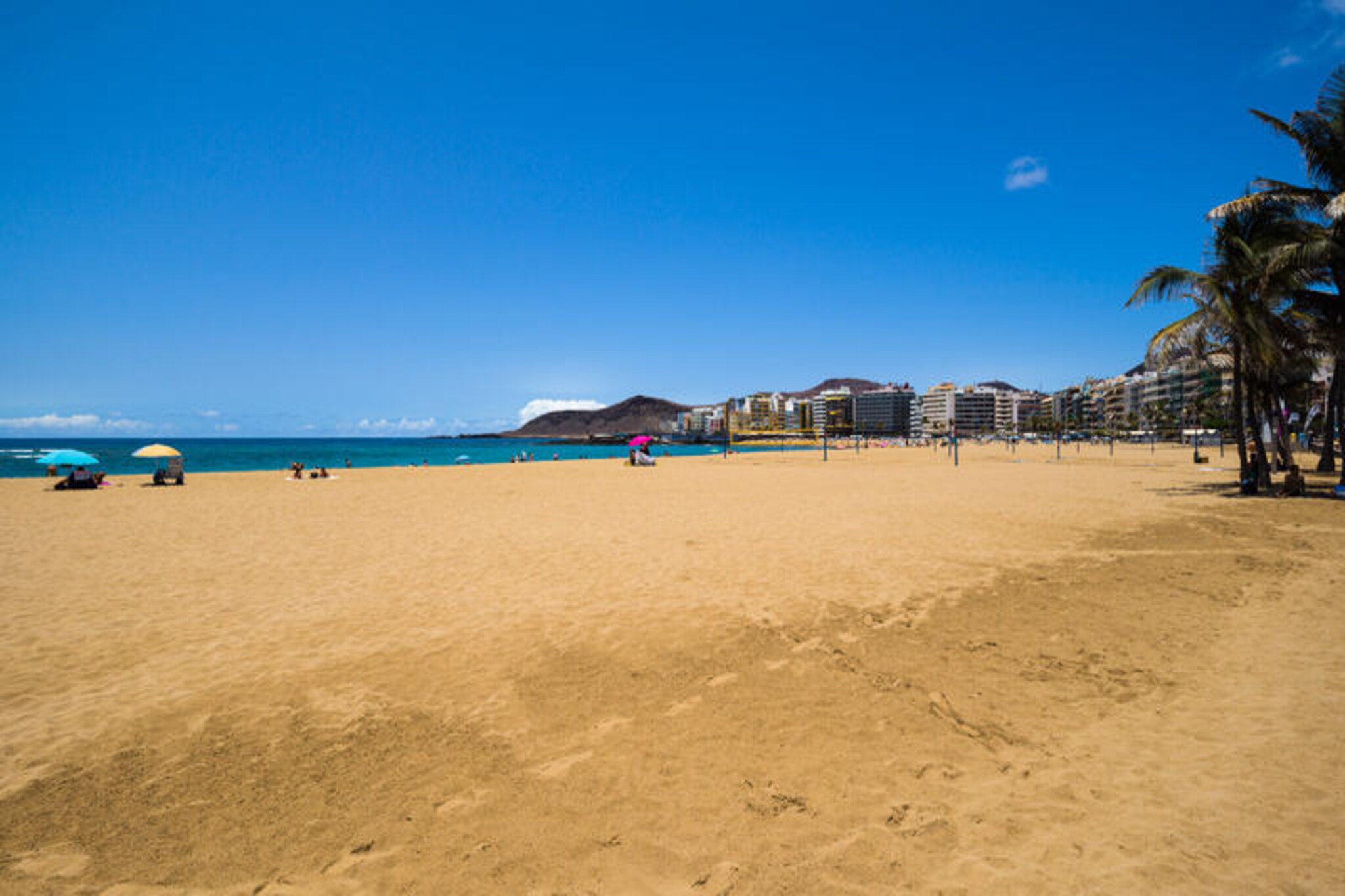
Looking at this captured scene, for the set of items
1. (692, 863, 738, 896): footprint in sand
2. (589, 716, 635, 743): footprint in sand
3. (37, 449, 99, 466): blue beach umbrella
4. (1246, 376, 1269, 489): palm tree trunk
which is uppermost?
(37, 449, 99, 466): blue beach umbrella

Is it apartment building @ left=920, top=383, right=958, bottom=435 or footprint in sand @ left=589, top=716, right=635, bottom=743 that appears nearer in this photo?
footprint in sand @ left=589, top=716, right=635, bottom=743

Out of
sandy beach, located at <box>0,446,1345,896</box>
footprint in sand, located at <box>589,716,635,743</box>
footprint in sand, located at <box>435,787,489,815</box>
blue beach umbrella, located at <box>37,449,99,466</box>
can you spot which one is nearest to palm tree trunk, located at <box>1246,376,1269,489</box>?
sandy beach, located at <box>0,446,1345,896</box>

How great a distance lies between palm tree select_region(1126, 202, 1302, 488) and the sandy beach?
8.95 metres

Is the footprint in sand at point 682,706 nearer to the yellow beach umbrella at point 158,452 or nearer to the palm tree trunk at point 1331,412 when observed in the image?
the palm tree trunk at point 1331,412

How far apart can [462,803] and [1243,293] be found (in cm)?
2167

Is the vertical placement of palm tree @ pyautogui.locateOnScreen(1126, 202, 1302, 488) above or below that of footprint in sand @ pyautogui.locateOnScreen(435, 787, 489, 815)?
above

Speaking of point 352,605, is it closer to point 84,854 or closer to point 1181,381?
point 84,854

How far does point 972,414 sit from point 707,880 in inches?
8022

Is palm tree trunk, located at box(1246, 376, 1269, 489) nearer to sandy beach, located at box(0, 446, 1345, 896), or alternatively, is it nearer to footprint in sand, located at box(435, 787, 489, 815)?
sandy beach, located at box(0, 446, 1345, 896)

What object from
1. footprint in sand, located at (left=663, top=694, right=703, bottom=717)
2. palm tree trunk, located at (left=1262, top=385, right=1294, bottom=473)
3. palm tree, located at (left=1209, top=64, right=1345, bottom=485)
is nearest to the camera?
footprint in sand, located at (left=663, top=694, right=703, bottom=717)

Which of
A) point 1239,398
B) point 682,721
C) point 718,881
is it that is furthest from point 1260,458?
point 718,881

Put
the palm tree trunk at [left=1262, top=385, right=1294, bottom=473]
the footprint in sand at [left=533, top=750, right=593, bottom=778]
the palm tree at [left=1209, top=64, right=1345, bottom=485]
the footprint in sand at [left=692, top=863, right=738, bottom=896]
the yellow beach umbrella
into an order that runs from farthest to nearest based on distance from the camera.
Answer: the yellow beach umbrella → the palm tree trunk at [left=1262, top=385, right=1294, bottom=473] → the palm tree at [left=1209, top=64, right=1345, bottom=485] → the footprint in sand at [left=533, top=750, right=593, bottom=778] → the footprint in sand at [left=692, top=863, right=738, bottom=896]

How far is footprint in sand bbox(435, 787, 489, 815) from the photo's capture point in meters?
3.42

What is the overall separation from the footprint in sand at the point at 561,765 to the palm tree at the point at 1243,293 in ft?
62.3
